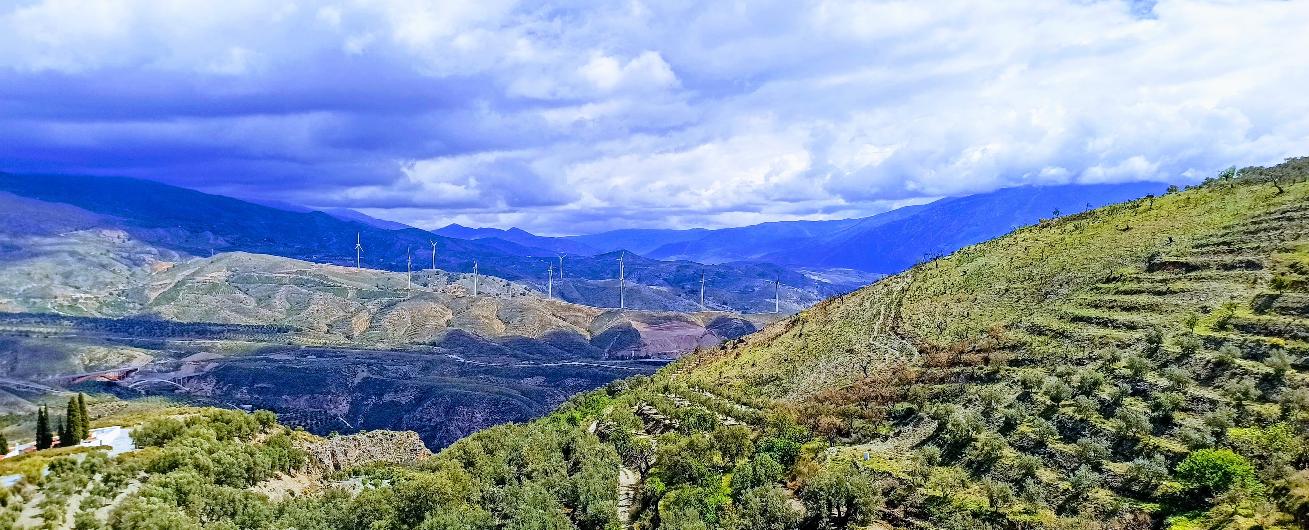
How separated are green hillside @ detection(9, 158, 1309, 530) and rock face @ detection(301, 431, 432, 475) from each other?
377 centimetres

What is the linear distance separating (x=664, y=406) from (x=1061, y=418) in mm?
49610

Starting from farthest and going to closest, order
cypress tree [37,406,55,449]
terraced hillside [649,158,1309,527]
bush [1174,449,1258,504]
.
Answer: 1. cypress tree [37,406,55,449]
2. terraced hillside [649,158,1309,527]
3. bush [1174,449,1258,504]

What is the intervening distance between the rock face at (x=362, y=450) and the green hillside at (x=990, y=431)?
377cm

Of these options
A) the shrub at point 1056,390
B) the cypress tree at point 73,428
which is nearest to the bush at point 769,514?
the shrub at point 1056,390

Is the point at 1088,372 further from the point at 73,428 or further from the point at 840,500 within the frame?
the point at 73,428

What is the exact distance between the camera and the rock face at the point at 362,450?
75250 millimetres

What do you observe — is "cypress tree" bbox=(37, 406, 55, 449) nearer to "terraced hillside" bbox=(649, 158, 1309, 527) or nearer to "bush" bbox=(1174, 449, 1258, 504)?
"terraced hillside" bbox=(649, 158, 1309, 527)

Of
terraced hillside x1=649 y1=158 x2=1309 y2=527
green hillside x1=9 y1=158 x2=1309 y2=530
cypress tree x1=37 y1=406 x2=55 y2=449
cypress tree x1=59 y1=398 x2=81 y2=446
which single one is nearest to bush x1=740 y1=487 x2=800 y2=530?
green hillside x1=9 y1=158 x2=1309 y2=530

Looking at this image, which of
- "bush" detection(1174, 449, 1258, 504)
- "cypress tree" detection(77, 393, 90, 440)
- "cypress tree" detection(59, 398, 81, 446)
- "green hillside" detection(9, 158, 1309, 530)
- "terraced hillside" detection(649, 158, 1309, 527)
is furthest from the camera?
"cypress tree" detection(77, 393, 90, 440)

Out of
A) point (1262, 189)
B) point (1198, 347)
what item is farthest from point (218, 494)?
point (1262, 189)

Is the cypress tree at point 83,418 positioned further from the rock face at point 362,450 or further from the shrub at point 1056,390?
the shrub at point 1056,390

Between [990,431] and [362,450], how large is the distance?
68.1 m

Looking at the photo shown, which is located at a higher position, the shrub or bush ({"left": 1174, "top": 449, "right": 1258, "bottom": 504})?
the shrub

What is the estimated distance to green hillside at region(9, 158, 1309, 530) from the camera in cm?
4484
